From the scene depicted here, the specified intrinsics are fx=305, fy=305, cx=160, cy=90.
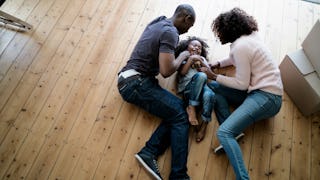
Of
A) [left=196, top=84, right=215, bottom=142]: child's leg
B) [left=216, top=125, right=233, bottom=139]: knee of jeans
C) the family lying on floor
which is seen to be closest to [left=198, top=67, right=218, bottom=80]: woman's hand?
the family lying on floor

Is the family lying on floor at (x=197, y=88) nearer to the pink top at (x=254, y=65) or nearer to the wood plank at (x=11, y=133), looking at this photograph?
the pink top at (x=254, y=65)

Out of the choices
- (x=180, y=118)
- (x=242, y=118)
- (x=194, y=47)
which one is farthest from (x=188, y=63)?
(x=242, y=118)

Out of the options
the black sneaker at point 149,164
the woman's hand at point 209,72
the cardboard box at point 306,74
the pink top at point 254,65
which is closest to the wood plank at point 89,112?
the black sneaker at point 149,164

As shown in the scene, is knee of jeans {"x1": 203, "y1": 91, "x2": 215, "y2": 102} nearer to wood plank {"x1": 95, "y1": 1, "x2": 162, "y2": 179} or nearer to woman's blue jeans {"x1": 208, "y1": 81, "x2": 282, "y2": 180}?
woman's blue jeans {"x1": 208, "y1": 81, "x2": 282, "y2": 180}

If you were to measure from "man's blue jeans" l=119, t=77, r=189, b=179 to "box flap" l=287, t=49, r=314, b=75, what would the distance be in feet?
2.37

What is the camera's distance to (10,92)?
78.6 inches

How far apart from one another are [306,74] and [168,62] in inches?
31.7

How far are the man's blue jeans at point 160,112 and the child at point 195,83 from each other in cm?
8

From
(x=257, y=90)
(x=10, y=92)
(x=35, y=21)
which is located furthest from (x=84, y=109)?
(x=257, y=90)

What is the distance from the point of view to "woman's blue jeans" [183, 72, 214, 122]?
69.9 inches

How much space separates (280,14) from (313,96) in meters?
0.80

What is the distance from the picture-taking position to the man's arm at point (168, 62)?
167cm

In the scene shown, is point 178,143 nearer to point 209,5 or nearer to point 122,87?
point 122,87

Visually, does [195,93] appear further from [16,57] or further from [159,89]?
[16,57]
